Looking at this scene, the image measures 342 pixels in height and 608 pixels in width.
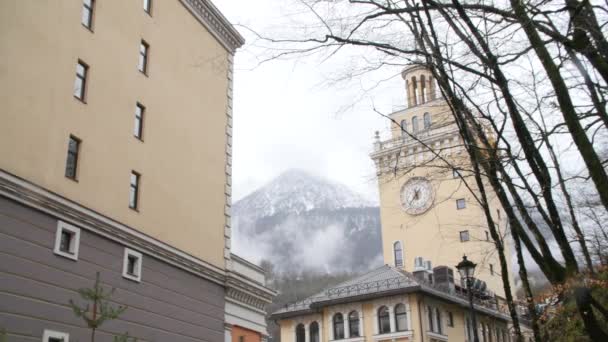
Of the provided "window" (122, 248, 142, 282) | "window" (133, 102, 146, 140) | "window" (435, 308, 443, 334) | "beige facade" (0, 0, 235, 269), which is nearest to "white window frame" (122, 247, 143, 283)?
"window" (122, 248, 142, 282)

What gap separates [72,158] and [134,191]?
287 cm

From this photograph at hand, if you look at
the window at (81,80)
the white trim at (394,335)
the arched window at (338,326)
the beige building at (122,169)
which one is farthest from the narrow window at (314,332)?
the window at (81,80)

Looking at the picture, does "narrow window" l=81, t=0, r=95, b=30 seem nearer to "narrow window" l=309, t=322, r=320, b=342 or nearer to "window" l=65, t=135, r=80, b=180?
"window" l=65, t=135, r=80, b=180

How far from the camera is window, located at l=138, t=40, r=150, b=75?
21.7 m

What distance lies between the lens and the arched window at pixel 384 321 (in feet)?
138

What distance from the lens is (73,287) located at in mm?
16500

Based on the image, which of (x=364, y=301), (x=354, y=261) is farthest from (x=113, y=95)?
(x=354, y=261)

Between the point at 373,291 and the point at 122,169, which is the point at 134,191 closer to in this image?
the point at 122,169

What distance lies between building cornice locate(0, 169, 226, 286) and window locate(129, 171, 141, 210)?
0.95m

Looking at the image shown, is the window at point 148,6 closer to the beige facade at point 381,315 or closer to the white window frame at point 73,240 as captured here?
the white window frame at point 73,240

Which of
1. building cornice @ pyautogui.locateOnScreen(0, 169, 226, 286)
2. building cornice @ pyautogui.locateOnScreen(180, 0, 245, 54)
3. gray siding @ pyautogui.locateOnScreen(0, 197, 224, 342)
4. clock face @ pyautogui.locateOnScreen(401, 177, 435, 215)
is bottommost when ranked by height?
gray siding @ pyautogui.locateOnScreen(0, 197, 224, 342)

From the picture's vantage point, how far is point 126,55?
20.7 metres

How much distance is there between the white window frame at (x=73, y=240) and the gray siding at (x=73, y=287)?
0.12 meters

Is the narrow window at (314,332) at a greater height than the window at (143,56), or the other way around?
the window at (143,56)
